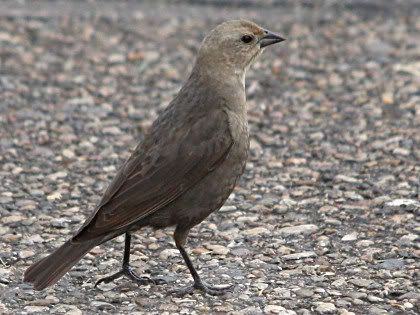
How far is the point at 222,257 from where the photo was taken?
5816 mm

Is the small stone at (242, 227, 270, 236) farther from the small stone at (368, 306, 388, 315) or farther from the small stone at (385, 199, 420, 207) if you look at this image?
the small stone at (368, 306, 388, 315)

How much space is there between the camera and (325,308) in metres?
5.05

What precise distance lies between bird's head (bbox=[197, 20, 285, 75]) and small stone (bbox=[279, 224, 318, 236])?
1.00 meters

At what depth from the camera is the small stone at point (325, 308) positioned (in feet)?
16.5

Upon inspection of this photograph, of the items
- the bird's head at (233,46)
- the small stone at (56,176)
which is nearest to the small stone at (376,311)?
the bird's head at (233,46)

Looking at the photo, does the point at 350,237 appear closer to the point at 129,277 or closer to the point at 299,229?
the point at 299,229

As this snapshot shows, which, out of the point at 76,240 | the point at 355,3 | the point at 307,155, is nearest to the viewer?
the point at 76,240

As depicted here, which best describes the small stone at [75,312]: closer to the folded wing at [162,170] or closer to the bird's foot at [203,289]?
the folded wing at [162,170]

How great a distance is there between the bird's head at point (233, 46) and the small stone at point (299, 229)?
100 centimetres

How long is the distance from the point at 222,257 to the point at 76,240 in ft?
3.44

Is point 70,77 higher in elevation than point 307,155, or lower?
higher

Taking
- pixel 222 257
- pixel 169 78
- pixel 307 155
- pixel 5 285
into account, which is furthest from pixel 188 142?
pixel 169 78

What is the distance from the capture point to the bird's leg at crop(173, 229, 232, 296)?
5285 millimetres

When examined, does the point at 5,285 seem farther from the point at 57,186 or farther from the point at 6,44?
the point at 6,44
